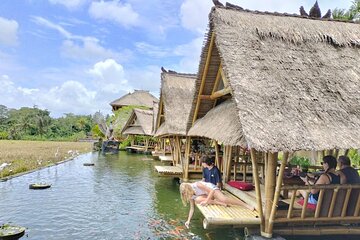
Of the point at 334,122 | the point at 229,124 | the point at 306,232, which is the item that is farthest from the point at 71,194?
the point at 334,122

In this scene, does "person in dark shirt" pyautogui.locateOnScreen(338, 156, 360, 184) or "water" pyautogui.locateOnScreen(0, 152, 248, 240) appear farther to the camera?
"water" pyautogui.locateOnScreen(0, 152, 248, 240)

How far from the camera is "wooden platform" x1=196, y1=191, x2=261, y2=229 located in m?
6.52

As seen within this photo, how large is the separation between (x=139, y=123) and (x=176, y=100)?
17.0 m

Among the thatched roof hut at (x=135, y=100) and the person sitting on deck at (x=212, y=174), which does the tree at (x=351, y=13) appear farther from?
the thatched roof hut at (x=135, y=100)

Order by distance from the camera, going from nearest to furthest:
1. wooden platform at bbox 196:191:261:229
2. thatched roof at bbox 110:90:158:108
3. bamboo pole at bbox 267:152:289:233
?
bamboo pole at bbox 267:152:289:233
wooden platform at bbox 196:191:261:229
thatched roof at bbox 110:90:158:108

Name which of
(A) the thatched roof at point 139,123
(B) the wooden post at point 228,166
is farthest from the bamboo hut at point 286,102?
(A) the thatched roof at point 139,123

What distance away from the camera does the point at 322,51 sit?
27.8ft

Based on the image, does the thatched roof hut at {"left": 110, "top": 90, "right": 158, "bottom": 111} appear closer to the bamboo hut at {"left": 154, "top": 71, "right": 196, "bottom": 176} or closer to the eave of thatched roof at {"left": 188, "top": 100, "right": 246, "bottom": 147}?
the bamboo hut at {"left": 154, "top": 71, "right": 196, "bottom": 176}

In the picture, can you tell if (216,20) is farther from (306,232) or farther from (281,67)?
(306,232)

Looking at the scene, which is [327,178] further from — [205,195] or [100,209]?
[100,209]

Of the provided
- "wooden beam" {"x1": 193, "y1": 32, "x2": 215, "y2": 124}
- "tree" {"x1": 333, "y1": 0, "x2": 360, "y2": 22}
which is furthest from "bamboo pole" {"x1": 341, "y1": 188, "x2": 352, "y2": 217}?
"tree" {"x1": 333, "y1": 0, "x2": 360, "y2": 22}

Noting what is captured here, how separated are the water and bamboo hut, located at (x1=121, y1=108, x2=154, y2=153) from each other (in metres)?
15.7

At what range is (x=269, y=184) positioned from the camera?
646cm

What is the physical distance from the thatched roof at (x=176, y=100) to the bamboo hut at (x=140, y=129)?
46.6 ft
